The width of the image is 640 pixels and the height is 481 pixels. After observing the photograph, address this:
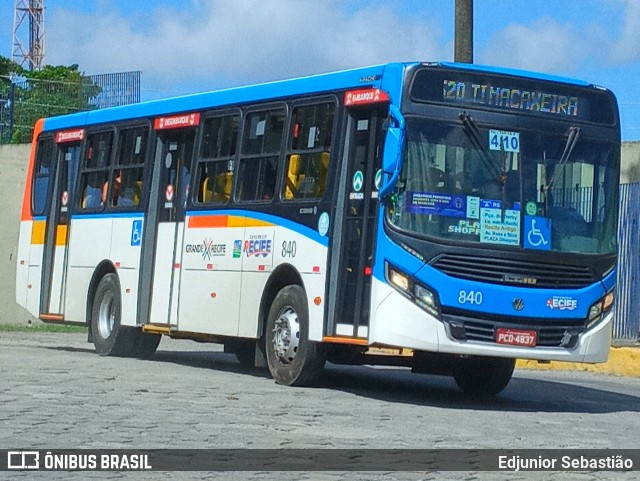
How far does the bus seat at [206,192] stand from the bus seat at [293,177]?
1.90m

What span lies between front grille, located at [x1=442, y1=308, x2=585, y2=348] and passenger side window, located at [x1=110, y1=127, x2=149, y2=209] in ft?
21.7

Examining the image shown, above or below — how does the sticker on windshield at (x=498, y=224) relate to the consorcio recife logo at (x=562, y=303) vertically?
above

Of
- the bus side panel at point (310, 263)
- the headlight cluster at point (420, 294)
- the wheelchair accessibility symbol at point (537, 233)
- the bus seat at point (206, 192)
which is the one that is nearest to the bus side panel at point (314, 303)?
the bus side panel at point (310, 263)

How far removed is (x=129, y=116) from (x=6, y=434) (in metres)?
10.0

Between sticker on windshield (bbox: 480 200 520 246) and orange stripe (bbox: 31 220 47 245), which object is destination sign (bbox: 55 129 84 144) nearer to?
orange stripe (bbox: 31 220 47 245)

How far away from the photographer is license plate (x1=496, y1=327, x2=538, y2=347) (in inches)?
551

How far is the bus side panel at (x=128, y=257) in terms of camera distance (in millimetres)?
19156

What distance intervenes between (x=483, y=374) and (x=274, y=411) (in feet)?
14.0

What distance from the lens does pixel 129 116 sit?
787 inches

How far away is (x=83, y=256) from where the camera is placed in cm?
2066

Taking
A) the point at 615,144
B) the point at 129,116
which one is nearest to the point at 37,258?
the point at 129,116

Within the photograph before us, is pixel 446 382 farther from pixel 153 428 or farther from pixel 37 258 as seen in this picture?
pixel 153 428

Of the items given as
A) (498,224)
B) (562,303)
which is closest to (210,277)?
(498,224)

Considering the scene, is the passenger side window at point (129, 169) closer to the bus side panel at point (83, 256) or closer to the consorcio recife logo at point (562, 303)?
the bus side panel at point (83, 256)
